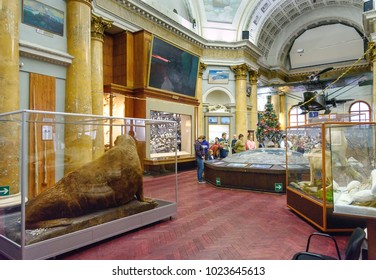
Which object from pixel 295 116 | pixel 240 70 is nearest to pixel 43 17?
pixel 240 70

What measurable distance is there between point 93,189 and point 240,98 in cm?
1332

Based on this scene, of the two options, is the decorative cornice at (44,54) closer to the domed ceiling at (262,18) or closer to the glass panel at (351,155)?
the domed ceiling at (262,18)

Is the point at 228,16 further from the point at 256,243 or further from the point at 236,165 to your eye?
the point at 256,243

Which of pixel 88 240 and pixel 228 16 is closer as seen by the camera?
pixel 88 240

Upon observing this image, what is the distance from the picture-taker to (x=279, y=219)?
4.96 metres

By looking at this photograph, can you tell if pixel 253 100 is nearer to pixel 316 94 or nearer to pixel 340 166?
pixel 316 94

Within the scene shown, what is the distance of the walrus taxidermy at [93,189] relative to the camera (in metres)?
3.46

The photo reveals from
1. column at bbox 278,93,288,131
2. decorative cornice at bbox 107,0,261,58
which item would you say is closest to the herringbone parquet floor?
decorative cornice at bbox 107,0,261,58

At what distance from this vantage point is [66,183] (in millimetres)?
3639

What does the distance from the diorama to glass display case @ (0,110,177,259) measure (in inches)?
138

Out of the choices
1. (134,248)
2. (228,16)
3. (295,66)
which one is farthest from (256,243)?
(295,66)

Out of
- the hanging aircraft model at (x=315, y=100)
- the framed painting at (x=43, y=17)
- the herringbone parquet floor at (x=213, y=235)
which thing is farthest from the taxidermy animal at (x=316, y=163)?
the hanging aircraft model at (x=315, y=100)

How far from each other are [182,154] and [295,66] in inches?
654

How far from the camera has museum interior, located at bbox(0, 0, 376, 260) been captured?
3.41 meters
